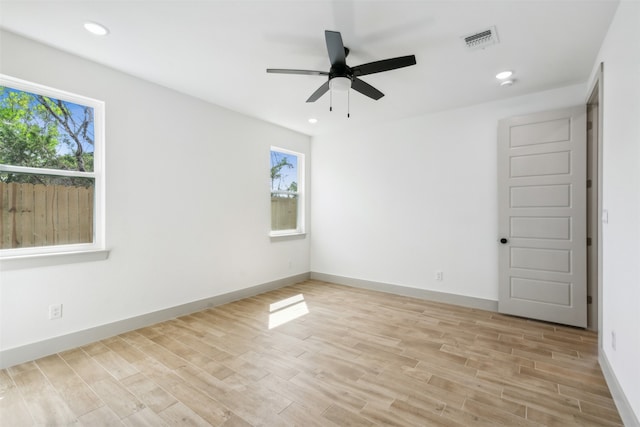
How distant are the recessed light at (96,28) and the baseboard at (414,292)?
4488 millimetres

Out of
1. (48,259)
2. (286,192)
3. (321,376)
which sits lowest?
(321,376)

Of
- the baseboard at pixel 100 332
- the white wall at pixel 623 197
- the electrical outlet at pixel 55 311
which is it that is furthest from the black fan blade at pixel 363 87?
the electrical outlet at pixel 55 311

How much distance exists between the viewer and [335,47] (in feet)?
7.31

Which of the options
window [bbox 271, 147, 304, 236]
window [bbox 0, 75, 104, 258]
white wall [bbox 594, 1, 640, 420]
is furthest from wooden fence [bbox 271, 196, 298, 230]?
white wall [bbox 594, 1, 640, 420]

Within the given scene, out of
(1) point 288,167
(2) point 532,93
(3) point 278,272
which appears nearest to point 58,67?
(1) point 288,167

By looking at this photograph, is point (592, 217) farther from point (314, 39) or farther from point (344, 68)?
point (314, 39)

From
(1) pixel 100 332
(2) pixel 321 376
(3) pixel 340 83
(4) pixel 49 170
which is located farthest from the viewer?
(1) pixel 100 332

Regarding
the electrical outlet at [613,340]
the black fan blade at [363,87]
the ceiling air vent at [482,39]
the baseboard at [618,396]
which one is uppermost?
the ceiling air vent at [482,39]

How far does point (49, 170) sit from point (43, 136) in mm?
320

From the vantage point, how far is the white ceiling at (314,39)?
2152 millimetres

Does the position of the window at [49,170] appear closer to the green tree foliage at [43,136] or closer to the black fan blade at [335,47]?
the green tree foliage at [43,136]

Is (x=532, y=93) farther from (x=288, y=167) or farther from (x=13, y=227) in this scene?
(x=13, y=227)

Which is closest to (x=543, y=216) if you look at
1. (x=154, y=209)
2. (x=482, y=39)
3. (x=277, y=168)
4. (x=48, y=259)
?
(x=482, y=39)

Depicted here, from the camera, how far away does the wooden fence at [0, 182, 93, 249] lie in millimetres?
2539
